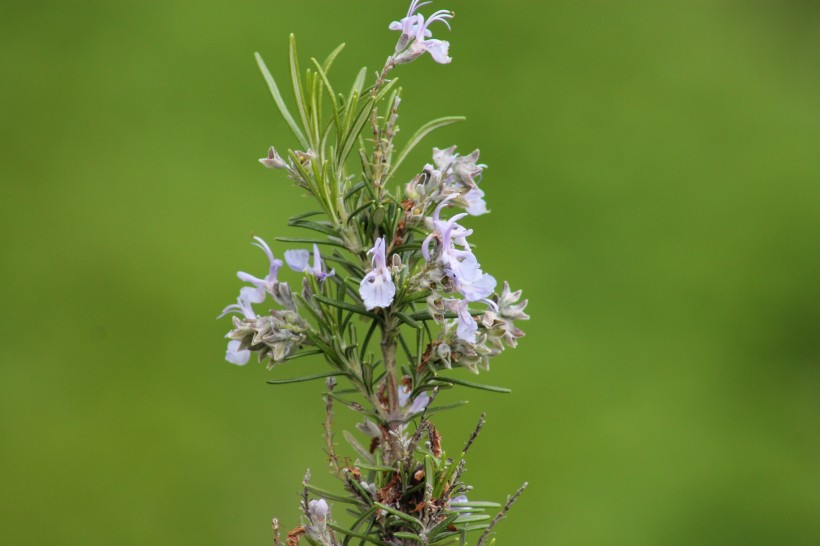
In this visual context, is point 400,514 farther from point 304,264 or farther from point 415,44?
point 415,44

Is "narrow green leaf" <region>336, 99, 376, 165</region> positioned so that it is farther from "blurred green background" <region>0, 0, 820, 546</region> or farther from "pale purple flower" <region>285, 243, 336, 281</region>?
"blurred green background" <region>0, 0, 820, 546</region>

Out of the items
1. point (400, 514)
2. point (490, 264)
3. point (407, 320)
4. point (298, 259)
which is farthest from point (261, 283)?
point (490, 264)

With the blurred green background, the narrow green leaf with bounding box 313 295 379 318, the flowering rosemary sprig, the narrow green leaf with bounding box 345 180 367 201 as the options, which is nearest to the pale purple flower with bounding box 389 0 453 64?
the flowering rosemary sprig

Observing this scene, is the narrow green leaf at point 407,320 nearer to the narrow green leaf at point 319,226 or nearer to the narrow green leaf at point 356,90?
the narrow green leaf at point 319,226

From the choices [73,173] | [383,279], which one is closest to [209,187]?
[73,173]

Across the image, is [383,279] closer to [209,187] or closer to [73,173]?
[209,187]
